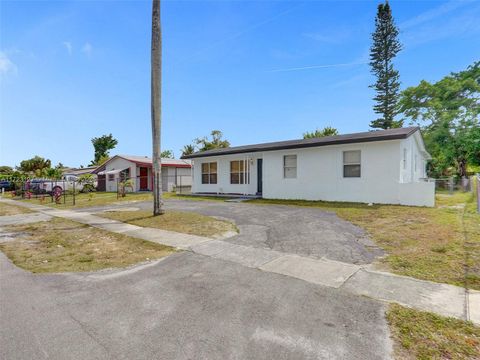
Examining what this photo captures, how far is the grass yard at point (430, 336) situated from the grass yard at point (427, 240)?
1262 millimetres

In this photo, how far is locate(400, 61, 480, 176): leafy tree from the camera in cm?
2175

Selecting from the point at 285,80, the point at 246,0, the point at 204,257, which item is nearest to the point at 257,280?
the point at 204,257

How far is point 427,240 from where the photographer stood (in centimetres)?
571

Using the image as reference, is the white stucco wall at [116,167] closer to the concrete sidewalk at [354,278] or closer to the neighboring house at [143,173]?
the neighboring house at [143,173]

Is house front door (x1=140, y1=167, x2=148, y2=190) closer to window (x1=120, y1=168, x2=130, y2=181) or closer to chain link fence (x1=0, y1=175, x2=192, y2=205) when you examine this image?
chain link fence (x1=0, y1=175, x2=192, y2=205)

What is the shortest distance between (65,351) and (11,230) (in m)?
8.55

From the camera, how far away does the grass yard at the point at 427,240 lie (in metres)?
3.99

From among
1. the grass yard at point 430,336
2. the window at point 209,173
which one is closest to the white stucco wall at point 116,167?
the window at point 209,173

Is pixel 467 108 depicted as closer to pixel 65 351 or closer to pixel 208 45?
pixel 208 45

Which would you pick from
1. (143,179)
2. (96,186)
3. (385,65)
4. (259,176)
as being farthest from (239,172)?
(385,65)

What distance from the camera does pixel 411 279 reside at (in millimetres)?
3717

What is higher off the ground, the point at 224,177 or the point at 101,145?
→ the point at 101,145

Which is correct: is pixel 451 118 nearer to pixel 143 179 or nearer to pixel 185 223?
pixel 185 223

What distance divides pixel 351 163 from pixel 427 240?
7485mm
